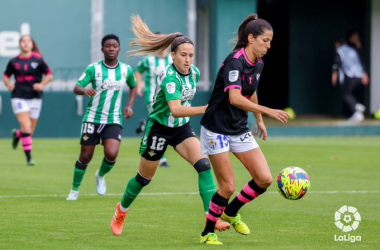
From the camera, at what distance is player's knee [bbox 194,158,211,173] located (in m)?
8.84

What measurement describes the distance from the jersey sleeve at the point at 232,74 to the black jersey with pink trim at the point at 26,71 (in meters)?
8.92

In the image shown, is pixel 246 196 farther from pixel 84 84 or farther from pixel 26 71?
pixel 26 71

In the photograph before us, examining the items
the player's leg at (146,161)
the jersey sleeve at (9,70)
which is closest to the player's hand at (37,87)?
the jersey sleeve at (9,70)

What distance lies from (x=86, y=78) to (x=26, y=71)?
534 centimetres

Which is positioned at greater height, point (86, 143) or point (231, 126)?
point (231, 126)

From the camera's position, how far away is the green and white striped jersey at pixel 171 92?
8375 millimetres

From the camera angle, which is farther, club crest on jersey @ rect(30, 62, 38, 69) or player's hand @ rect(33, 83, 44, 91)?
club crest on jersey @ rect(30, 62, 38, 69)

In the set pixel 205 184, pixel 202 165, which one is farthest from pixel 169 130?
pixel 205 184

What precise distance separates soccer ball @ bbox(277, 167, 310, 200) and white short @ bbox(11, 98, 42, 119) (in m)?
8.66

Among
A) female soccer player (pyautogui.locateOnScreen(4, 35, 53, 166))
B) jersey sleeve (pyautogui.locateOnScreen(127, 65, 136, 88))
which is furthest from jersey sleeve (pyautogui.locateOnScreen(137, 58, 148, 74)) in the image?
jersey sleeve (pyautogui.locateOnScreen(127, 65, 136, 88))

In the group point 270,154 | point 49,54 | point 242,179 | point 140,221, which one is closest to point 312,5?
point 49,54

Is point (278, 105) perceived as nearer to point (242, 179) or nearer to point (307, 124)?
point (307, 124)

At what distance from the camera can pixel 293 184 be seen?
8.49 metres

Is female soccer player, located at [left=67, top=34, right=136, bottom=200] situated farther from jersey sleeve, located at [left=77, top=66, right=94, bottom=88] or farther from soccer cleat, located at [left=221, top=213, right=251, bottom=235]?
soccer cleat, located at [left=221, top=213, right=251, bottom=235]
